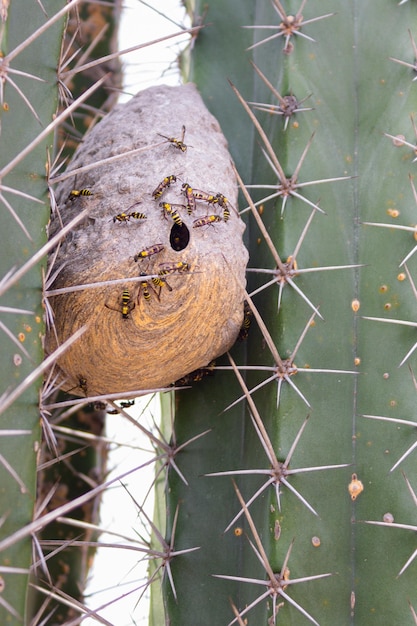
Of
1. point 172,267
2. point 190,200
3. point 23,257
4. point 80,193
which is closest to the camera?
point 23,257

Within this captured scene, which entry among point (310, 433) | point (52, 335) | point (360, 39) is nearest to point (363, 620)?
point (310, 433)

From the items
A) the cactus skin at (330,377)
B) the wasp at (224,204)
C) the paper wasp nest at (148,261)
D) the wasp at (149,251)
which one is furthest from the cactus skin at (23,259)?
the cactus skin at (330,377)

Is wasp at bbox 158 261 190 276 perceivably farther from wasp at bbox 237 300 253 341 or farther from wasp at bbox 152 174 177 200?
wasp at bbox 237 300 253 341

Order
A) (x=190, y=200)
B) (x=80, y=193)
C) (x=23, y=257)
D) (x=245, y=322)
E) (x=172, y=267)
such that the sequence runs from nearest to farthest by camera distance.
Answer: (x=23, y=257), (x=172, y=267), (x=190, y=200), (x=80, y=193), (x=245, y=322)

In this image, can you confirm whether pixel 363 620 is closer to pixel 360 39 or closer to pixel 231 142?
pixel 231 142

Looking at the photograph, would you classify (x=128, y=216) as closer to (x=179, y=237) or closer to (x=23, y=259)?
(x=179, y=237)

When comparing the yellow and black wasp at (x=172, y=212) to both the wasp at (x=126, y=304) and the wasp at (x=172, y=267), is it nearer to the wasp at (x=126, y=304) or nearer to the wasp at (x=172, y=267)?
the wasp at (x=172, y=267)

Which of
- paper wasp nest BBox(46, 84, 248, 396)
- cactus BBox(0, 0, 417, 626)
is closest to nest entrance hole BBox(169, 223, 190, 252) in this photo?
paper wasp nest BBox(46, 84, 248, 396)

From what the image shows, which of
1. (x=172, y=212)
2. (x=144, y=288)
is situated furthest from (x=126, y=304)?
(x=172, y=212)
